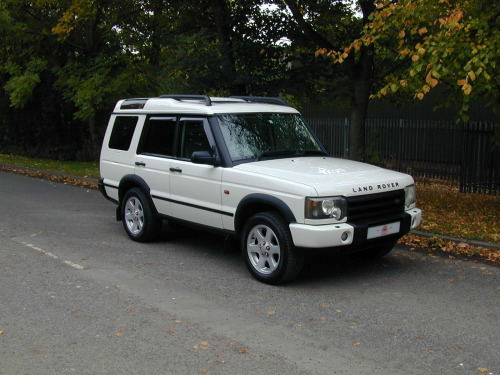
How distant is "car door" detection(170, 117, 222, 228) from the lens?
23.0 ft

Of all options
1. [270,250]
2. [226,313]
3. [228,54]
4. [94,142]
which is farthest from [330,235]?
[94,142]

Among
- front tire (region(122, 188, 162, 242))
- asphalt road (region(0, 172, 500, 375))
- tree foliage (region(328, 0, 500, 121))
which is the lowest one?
asphalt road (region(0, 172, 500, 375))

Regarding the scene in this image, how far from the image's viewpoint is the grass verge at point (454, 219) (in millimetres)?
7992

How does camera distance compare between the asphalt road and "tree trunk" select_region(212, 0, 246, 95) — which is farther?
"tree trunk" select_region(212, 0, 246, 95)

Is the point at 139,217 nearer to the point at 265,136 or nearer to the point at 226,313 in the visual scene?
the point at 265,136

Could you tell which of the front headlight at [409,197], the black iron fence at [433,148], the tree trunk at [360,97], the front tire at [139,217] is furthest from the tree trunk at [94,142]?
the front headlight at [409,197]

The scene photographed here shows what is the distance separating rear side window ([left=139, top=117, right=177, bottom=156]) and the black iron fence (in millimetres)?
8230

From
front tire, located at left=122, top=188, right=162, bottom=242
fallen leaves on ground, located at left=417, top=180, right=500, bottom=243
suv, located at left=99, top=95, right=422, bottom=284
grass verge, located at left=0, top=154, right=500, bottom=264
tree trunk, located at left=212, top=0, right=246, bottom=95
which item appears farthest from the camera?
tree trunk, located at left=212, top=0, right=246, bottom=95

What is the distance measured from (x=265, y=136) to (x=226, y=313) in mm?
2684

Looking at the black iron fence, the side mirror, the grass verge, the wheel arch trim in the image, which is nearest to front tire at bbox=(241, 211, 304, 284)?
the wheel arch trim

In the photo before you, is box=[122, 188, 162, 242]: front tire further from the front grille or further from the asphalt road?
the front grille

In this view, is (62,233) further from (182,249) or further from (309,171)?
(309,171)

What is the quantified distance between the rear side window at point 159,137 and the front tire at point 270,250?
1923 mm

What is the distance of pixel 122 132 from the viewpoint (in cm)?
878
